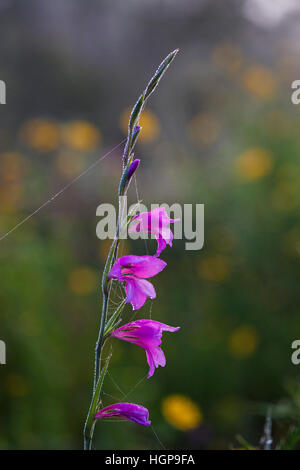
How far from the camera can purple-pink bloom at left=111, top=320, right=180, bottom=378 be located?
108cm

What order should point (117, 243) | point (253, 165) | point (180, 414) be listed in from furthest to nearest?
point (253, 165), point (180, 414), point (117, 243)

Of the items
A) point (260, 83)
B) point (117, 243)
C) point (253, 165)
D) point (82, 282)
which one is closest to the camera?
point (117, 243)

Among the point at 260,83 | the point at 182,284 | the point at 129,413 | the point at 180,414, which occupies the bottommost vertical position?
A: the point at 180,414

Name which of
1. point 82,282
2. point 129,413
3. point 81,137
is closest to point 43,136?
point 81,137

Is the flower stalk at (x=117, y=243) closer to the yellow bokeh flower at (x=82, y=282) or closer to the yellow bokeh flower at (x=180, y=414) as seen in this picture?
the yellow bokeh flower at (x=180, y=414)

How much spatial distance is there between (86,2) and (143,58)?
64.2 inches

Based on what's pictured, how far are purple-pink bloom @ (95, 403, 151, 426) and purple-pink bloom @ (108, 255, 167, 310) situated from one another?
0.75ft

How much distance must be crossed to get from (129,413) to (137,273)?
307 millimetres

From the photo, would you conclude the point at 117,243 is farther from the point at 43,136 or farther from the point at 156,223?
the point at 43,136

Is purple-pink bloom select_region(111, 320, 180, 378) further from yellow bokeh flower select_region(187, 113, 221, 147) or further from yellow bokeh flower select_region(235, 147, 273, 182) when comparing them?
yellow bokeh flower select_region(187, 113, 221, 147)

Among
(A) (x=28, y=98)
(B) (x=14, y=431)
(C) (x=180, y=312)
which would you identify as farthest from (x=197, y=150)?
(A) (x=28, y=98)

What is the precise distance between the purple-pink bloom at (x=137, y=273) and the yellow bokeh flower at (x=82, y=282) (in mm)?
2171

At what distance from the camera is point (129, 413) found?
1088mm

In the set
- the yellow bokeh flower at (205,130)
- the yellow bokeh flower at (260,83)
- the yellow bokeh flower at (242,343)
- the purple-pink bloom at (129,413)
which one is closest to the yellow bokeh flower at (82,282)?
the yellow bokeh flower at (242,343)
